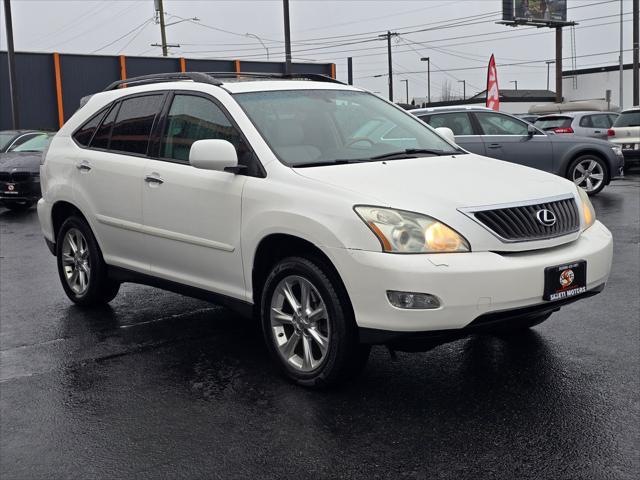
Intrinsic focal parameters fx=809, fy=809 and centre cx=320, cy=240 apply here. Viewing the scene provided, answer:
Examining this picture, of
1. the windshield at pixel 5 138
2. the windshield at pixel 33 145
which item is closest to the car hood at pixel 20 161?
the windshield at pixel 33 145

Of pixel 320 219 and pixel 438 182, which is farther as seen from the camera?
pixel 438 182

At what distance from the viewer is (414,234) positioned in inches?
159

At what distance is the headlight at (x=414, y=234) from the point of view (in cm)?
402

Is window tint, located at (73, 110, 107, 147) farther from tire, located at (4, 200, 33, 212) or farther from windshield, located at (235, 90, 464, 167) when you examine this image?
tire, located at (4, 200, 33, 212)

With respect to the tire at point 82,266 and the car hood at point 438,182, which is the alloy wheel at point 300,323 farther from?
the tire at point 82,266

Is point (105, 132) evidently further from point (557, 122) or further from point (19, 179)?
point (557, 122)

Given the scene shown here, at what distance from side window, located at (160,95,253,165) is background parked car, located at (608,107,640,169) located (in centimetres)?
1556

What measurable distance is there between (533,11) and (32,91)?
38.4 meters

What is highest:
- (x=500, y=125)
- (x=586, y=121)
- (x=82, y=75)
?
(x=82, y=75)

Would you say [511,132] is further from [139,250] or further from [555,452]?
[555,452]

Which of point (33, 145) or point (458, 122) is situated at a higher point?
point (458, 122)

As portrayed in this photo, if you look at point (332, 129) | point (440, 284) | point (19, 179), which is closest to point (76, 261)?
point (332, 129)

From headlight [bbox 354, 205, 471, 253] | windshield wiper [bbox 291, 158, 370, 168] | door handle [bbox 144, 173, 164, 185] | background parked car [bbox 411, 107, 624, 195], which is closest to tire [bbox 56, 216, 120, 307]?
door handle [bbox 144, 173, 164, 185]

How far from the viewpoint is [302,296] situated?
447 cm
